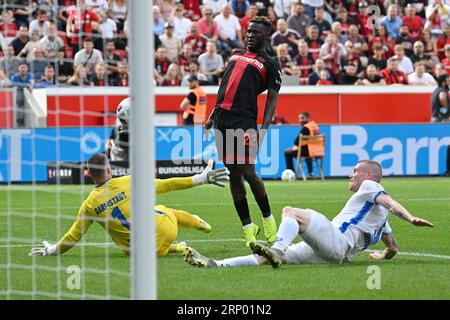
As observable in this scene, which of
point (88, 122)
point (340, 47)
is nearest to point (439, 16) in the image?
point (340, 47)

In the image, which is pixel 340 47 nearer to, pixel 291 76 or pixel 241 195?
pixel 291 76

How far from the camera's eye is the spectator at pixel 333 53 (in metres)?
27.4

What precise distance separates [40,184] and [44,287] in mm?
14476

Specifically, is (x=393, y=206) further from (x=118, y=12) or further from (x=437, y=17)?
(x=437, y=17)

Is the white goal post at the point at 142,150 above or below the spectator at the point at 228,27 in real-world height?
below

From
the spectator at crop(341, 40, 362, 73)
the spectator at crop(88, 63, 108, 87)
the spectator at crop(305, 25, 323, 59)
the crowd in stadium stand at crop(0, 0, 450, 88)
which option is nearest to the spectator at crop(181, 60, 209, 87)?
the crowd in stadium stand at crop(0, 0, 450, 88)

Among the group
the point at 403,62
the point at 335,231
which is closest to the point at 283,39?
the point at 403,62

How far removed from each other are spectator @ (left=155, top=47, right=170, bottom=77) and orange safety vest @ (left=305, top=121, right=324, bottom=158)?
161 inches

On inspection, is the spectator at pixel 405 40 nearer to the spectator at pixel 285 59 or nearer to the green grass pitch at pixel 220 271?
the spectator at pixel 285 59

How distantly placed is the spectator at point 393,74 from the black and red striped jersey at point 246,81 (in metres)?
17.0

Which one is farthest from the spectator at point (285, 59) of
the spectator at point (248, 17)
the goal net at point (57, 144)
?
the goal net at point (57, 144)

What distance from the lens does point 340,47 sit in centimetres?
2762

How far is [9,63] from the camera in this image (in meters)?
12.9

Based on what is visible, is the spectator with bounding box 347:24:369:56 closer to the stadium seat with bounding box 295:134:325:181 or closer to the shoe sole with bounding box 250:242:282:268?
the stadium seat with bounding box 295:134:325:181
